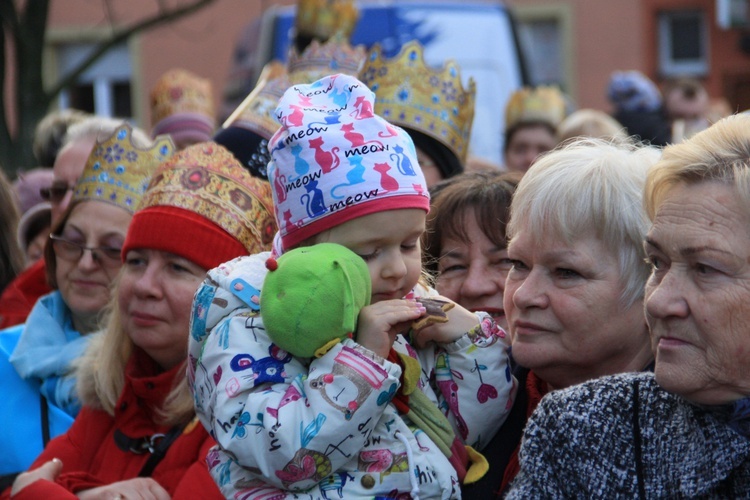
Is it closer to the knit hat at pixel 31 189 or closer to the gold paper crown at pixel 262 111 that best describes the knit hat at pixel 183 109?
the knit hat at pixel 31 189

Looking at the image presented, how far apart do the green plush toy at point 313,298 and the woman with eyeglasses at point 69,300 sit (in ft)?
5.74

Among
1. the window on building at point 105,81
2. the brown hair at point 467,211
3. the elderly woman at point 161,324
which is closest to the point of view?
the brown hair at point 467,211

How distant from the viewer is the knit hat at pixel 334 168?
9.02 feet

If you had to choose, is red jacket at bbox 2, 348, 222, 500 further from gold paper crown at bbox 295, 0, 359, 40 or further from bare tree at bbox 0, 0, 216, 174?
bare tree at bbox 0, 0, 216, 174

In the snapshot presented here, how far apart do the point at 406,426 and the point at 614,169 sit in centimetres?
82

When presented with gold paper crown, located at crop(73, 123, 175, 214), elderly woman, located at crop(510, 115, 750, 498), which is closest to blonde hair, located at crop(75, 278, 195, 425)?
gold paper crown, located at crop(73, 123, 175, 214)

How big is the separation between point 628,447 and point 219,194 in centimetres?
158

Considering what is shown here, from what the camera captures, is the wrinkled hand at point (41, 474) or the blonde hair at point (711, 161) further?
the wrinkled hand at point (41, 474)

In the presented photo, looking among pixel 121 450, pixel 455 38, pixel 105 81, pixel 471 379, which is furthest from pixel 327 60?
pixel 105 81

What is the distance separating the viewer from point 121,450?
369 centimetres

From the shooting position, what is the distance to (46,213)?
5648 millimetres

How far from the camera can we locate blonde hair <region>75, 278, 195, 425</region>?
3.59 meters

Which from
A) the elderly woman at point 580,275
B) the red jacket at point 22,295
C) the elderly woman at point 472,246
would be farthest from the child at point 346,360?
the red jacket at point 22,295

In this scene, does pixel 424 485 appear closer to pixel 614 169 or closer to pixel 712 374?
pixel 712 374
